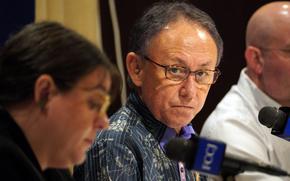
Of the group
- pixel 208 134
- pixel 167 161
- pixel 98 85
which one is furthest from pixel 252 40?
pixel 98 85

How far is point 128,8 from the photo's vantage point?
10.4 ft

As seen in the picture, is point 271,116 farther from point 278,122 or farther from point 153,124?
point 153,124

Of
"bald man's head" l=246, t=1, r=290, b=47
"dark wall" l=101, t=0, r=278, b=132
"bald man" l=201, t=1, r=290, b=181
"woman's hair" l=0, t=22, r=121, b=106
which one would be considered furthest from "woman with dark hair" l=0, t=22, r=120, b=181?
"dark wall" l=101, t=0, r=278, b=132

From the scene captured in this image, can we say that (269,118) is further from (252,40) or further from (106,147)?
(252,40)

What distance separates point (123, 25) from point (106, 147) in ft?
4.70

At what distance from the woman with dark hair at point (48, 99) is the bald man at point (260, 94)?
46.1 inches

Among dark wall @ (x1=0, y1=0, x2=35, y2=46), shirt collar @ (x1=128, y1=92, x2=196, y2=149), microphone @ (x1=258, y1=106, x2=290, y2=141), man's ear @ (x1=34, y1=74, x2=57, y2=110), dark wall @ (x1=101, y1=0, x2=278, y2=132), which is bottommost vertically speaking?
dark wall @ (x1=101, y1=0, x2=278, y2=132)

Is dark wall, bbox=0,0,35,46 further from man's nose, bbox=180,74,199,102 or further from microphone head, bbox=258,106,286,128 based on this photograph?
microphone head, bbox=258,106,286,128

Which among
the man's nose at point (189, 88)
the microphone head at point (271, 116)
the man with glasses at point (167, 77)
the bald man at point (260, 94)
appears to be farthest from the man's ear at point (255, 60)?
the microphone head at point (271, 116)

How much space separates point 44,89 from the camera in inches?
51.7

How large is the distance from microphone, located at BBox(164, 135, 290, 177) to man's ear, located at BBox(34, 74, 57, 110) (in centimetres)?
28

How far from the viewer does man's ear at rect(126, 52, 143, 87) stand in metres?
2.02

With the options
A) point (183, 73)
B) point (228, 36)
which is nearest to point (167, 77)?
point (183, 73)

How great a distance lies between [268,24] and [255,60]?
0.56 ft
